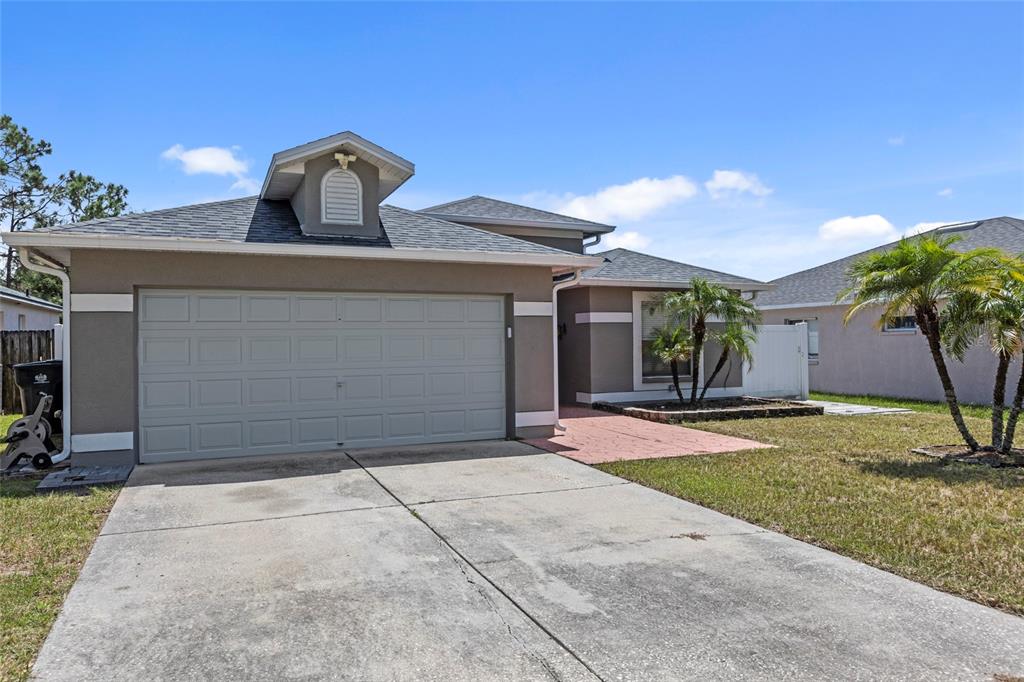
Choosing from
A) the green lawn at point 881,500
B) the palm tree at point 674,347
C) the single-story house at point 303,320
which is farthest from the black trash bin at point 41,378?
the palm tree at point 674,347

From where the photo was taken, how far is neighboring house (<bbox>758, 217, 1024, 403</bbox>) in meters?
16.2

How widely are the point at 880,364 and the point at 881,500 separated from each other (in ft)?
41.5

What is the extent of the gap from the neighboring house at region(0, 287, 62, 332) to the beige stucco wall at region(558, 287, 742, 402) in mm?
14153

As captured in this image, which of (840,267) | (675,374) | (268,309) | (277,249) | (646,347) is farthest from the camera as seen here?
(840,267)

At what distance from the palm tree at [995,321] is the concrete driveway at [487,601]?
195 inches

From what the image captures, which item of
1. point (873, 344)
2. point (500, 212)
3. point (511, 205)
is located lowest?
point (873, 344)

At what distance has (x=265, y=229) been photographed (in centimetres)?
966

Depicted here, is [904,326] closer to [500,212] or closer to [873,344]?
[873,344]

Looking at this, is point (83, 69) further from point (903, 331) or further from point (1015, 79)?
point (903, 331)

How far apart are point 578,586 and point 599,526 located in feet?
4.95

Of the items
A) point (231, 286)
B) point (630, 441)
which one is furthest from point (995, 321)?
point (231, 286)

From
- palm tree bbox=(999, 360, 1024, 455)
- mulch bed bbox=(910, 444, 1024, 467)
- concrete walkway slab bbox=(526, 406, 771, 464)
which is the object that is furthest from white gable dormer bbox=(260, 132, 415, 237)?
palm tree bbox=(999, 360, 1024, 455)

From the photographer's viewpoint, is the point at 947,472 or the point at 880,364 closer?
the point at 947,472

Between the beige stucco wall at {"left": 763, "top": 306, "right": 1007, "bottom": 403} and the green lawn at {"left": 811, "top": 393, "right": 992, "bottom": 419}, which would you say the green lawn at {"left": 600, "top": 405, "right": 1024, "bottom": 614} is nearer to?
the green lawn at {"left": 811, "top": 393, "right": 992, "bottom": 419}
